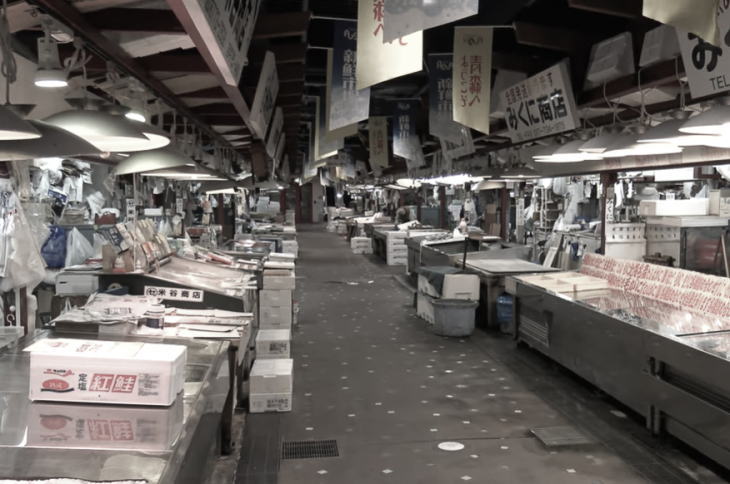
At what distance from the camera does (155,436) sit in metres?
2.27

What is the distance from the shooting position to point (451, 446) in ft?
17.5

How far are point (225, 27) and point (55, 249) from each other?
5841 mm

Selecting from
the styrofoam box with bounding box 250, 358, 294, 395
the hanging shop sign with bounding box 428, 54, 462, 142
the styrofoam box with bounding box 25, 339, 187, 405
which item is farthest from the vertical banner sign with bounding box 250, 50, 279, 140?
the styrofoam box with bounding box 25, 339, 187, 405

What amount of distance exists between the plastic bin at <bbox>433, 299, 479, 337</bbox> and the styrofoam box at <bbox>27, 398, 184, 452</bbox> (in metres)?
7.25

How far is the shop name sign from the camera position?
17.0ft

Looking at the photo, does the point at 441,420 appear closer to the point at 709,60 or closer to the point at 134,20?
the point at 709,60

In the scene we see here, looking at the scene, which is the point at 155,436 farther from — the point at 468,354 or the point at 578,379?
the point at 468,354

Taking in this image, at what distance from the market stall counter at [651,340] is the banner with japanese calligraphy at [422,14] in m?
3.15

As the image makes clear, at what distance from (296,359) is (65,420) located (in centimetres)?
600

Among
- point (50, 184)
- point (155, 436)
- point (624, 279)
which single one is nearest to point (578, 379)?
point (624, 279)

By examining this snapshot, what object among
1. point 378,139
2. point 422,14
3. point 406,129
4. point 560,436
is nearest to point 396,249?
point 378,139

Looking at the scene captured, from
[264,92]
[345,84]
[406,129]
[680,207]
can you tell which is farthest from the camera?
[406,129]

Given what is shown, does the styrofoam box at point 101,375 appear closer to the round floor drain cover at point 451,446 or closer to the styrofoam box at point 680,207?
the round floor drain cover at point 451,446

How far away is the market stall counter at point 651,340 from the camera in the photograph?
4.64 m
